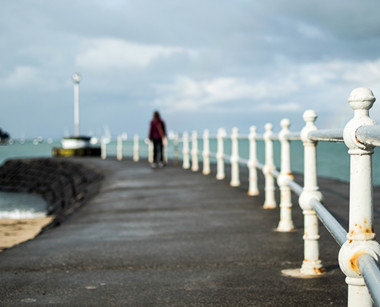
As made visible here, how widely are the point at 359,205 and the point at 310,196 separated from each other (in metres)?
1.71

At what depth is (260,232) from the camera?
6.33 m

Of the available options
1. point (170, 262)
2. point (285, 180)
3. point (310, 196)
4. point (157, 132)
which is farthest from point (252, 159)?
point (157, 132)

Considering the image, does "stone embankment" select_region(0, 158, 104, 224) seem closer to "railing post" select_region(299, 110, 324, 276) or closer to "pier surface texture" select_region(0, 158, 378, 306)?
"pier surface texture" select_region(0, 158, 378, 306)

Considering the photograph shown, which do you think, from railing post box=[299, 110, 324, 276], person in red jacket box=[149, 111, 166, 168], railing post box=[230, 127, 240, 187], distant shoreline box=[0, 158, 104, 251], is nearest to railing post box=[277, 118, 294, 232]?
railing post box=[299, 110, 324, 276]

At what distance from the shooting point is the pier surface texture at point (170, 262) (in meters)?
3.71

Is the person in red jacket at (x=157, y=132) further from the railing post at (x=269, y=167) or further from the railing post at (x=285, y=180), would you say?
the railing post at (x=285, y=180)

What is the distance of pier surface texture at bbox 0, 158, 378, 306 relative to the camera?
3707mm

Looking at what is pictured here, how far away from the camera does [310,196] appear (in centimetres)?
397

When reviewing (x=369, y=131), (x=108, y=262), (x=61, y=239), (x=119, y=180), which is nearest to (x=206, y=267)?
(x=108, y=262)

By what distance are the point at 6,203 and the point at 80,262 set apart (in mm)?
20911

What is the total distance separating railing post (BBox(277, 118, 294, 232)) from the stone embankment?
13.3 metres

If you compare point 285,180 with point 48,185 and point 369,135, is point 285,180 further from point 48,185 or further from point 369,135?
point 48,185

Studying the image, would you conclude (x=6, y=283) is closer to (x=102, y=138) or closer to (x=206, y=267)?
(x=206, y=267)

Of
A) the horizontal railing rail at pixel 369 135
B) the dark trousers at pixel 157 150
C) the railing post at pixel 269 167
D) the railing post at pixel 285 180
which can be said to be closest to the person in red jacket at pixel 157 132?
the dark trousers at pixel 157 150
